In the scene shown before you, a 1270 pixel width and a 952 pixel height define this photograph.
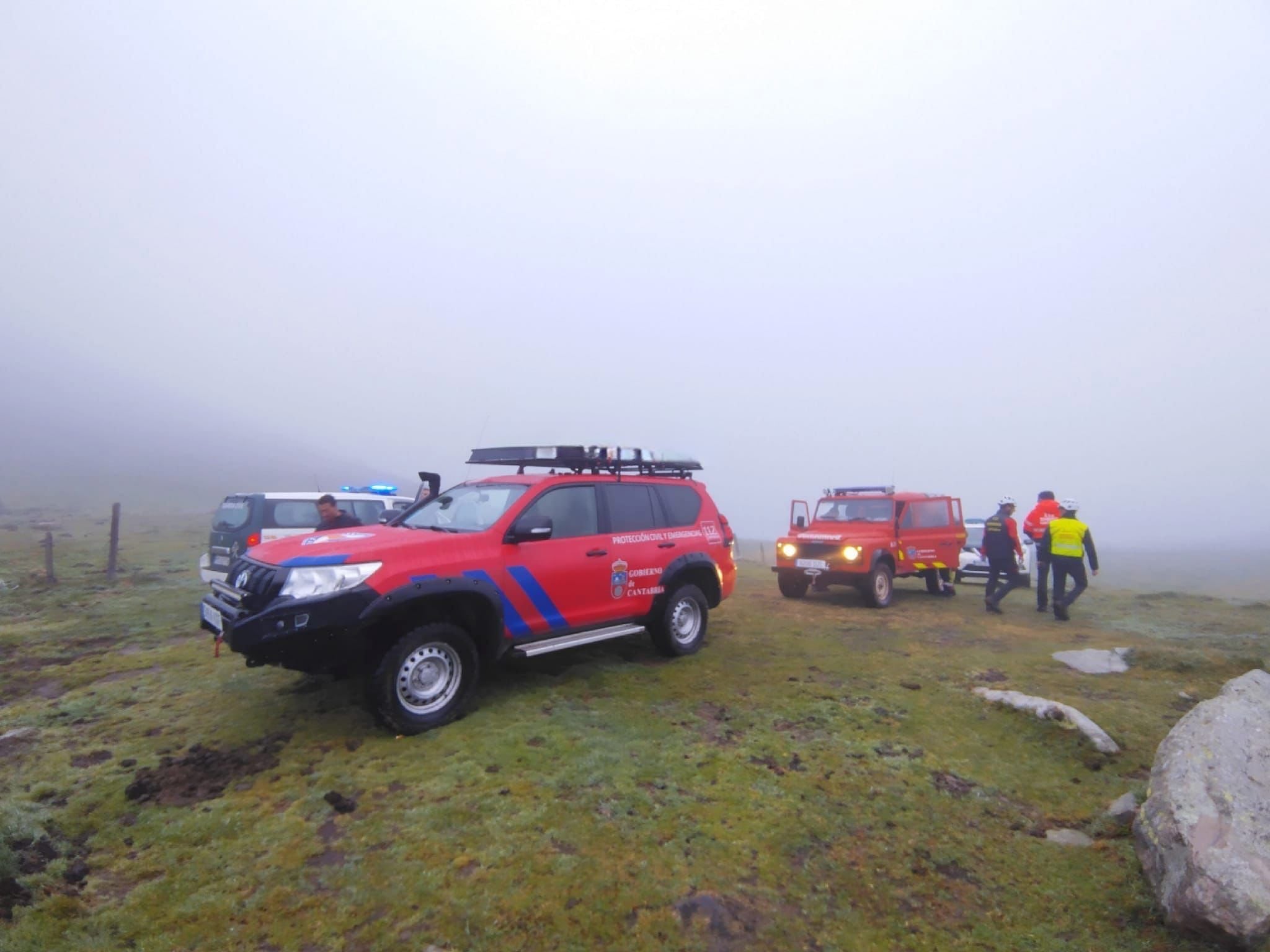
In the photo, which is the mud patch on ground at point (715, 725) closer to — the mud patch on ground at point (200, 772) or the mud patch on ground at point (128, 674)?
the mud patch on ground at point (200, 772)

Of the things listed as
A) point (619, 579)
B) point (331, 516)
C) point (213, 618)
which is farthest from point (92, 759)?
point (619, 579)

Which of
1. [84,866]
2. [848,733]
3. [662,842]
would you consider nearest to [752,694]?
[848,733]

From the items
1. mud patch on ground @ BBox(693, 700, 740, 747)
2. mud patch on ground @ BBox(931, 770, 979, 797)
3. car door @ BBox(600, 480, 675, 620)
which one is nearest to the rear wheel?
car door @ BBox(600, 480, 675, 620)

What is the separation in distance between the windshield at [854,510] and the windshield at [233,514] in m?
9.59

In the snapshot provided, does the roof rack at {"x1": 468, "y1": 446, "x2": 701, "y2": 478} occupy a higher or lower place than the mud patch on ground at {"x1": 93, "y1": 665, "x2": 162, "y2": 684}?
higher

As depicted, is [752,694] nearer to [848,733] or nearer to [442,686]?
[848,733]

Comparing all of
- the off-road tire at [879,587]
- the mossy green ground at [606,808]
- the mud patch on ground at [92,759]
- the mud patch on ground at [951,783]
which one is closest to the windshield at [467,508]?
the mossy green ground at [606,808]

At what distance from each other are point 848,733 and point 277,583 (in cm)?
444

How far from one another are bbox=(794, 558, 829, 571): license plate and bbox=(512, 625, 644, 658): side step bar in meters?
5.17

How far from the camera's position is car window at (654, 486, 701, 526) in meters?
7.10

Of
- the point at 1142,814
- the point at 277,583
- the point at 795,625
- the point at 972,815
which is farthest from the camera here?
the point at 795,625

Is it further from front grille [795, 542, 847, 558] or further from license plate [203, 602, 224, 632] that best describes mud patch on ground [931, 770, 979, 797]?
front grille [795, 542, 847, 558]

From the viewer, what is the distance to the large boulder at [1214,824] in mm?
2598

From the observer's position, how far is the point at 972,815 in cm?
388
